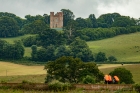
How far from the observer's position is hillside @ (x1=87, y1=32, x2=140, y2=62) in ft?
376

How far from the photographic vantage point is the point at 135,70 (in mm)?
70750

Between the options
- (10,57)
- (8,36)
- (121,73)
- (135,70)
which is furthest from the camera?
(8,36)

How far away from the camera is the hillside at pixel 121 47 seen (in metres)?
115

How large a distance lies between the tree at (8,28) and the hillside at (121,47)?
130 ft

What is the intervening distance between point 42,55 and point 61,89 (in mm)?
91040

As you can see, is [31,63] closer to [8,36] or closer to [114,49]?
[114,49]

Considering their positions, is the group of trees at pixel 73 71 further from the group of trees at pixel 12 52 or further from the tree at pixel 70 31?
the tree at pixel 70 31

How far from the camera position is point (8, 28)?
16550 centimetres

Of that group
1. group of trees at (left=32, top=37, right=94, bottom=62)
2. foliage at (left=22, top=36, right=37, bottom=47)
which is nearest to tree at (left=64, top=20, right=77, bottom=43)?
foliage at (left=22, top=36, right=37, bottom=47)

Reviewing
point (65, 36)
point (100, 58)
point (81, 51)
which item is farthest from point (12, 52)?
point (65, 36)

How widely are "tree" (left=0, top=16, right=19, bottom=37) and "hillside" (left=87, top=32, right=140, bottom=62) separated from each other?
130 ft

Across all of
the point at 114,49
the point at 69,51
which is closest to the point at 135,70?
the point at 69,51

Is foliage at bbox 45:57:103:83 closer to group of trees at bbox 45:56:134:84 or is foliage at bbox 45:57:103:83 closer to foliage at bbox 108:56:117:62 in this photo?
group of trees at bbox 45:56:134:84

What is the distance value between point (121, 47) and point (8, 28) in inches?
2291
